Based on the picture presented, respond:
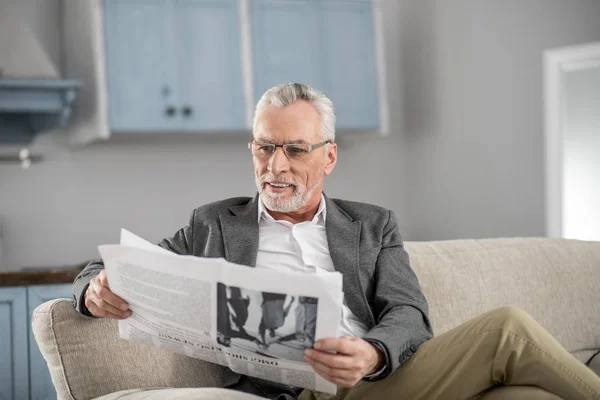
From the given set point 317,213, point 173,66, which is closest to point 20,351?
point 173,66

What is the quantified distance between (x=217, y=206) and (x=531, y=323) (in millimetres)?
822

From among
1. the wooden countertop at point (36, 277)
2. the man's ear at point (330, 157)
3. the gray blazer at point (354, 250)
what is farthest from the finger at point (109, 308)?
the wooden countertop at point (36, 277)

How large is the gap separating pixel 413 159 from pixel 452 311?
2.51 meters

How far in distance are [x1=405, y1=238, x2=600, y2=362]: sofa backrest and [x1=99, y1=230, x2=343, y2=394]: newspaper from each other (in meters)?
0.76

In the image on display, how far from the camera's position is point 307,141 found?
6.64ft

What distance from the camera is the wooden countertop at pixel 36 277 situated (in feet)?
10.5

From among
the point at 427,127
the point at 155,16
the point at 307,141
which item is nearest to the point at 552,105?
the point at 427,127

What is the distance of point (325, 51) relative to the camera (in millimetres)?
4133

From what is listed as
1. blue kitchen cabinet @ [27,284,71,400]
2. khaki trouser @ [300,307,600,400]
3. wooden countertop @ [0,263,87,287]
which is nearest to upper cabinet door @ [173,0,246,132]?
wooden countertop @ [0,263,87,287]

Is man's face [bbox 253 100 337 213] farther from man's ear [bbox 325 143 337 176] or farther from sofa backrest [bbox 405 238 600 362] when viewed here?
sofa backrest [bbox 405 238 600 362]

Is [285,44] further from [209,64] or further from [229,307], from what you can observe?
[229,307]

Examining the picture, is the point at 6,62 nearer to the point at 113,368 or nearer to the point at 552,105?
the point at 113,368

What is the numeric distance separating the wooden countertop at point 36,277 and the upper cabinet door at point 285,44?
1234 millimetres

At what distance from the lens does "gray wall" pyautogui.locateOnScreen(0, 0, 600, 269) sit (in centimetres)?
399
